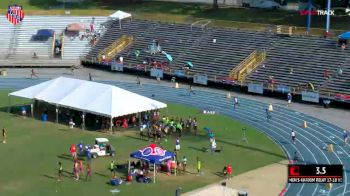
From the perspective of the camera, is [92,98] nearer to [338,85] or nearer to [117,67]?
[338,85]

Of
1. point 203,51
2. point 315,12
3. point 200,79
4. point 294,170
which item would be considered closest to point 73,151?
point 294,170

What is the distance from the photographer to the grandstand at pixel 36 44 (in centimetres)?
7681

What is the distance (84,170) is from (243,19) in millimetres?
41324

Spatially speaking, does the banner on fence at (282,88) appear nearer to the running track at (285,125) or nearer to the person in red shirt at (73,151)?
the running track at (285,125)

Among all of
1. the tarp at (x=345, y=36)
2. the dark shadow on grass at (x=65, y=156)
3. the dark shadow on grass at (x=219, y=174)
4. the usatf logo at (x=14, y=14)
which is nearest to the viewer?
the dark shadow on grass at (x=219, y=174)

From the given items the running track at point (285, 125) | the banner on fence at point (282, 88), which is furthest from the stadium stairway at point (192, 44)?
the banner on fence at point (282, 88)

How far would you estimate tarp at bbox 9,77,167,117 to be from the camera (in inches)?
1944

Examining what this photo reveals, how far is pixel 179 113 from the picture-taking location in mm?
56500

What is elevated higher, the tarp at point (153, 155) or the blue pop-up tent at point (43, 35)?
the blue pop-up tent at point (43, 35)

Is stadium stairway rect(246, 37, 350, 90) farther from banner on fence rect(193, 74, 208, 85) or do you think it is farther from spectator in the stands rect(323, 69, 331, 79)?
banner on fence rect(193, 74, 208, 85)
